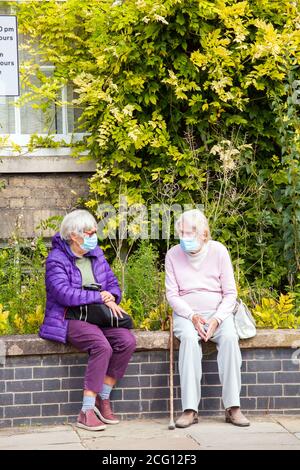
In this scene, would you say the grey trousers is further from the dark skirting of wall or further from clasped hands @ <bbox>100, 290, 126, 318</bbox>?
clasped hands @ <bbox>100, 290, 126, 318</bbox>

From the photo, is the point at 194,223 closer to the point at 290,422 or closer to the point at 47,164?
the point at 290,422

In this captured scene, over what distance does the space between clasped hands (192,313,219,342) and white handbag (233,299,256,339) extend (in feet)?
0.73

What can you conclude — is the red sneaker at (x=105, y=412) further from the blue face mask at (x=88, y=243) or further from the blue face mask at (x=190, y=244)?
the blue face mask at (x=190, y=244)

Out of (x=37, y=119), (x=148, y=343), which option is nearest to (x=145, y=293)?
(x=148, y=343)

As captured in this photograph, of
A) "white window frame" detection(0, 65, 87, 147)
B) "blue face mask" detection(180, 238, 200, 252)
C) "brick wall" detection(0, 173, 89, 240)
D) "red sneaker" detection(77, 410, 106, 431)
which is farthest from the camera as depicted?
"white window frame" detection(0, 65, 87, 147)

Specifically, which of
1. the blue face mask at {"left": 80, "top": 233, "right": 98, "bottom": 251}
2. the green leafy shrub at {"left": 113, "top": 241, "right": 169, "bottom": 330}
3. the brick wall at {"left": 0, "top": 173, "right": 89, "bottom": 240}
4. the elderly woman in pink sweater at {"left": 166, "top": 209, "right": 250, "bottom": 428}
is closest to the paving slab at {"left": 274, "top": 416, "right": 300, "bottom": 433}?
the elderly woman in pink sweater at {"left": 166, "top": 209, "right": 250, "bottom": 428}

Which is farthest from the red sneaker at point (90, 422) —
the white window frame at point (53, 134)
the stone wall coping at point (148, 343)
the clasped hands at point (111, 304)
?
the white window frame at point (53, 134)

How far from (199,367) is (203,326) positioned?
0.97 feet

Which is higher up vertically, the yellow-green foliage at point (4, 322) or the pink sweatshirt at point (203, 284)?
the pink sweatshirt at point (203, 284)

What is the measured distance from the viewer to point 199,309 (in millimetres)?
6883

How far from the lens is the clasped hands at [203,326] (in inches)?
263

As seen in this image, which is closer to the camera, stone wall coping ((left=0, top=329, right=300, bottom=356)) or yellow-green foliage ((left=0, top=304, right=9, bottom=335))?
stone wall coping ((left=0, top=329, right=300, bottom=356))

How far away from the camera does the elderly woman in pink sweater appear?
6.63 metres

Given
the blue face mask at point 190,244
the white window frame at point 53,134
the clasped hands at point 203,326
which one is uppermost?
the white window frame at point 53,134
